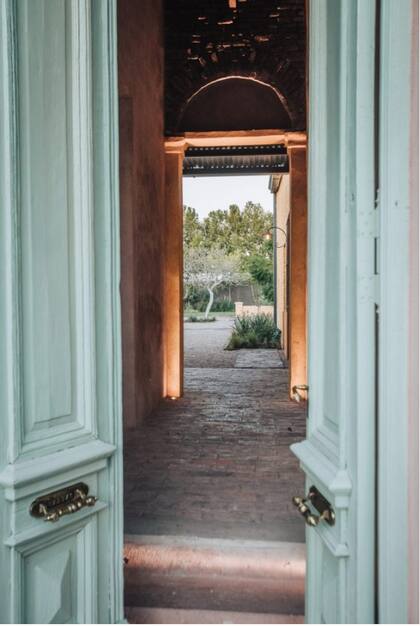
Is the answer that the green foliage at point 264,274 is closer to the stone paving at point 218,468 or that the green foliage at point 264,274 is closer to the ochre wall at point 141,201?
the stone paving at point 218,468

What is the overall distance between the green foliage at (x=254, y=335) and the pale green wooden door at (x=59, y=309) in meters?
11.3

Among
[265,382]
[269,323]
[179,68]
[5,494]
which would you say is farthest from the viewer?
[269,323]

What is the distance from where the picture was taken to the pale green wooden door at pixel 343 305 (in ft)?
4.34

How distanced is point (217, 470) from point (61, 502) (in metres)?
2.39

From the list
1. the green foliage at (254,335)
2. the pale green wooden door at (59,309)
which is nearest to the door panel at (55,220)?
the pale green wooden door at (59,309)

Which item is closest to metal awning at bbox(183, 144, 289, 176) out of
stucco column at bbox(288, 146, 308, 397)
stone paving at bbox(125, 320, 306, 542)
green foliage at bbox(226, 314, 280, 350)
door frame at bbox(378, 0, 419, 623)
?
stucco column at bbox(288, 146, 308, 397)

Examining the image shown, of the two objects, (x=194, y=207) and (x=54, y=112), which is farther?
(x=194, y=207)

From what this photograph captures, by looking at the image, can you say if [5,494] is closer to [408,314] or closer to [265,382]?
[408,314]

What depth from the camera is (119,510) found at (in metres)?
Answer: 1.82

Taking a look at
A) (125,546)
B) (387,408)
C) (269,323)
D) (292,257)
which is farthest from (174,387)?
(269,323)

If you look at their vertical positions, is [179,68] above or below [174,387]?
above

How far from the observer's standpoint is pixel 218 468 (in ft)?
12.5

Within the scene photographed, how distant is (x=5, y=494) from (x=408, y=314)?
135 centimetres

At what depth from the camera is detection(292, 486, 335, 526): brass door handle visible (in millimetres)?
1445
